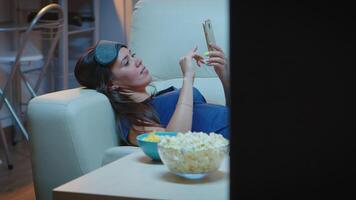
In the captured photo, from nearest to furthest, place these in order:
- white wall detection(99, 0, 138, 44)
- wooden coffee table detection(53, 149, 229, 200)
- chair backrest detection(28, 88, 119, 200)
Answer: wooden coffee table detection(53, 149, 229, 200) < chair backrest detection(28, 88, 119, 200) < white wall detection(99, 0, 138, 44)

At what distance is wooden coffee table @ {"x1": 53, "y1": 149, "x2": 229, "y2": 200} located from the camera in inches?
53.0

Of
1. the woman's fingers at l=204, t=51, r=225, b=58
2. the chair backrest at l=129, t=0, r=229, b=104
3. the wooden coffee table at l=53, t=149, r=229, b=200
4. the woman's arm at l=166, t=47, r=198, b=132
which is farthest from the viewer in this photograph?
the chair backrest at l=129, t=0, r=229, b=104

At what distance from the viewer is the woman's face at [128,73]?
2.15m

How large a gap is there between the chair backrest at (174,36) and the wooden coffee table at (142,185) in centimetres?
96

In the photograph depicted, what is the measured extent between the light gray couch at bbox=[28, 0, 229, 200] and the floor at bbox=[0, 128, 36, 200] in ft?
3.11

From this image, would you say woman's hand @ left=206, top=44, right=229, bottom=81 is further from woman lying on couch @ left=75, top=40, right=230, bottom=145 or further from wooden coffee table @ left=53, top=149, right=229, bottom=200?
wooden coffee table @ left=53, top=149, right=229, bottom=200

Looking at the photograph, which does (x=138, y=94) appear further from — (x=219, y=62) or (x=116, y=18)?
(x=116, y=18)

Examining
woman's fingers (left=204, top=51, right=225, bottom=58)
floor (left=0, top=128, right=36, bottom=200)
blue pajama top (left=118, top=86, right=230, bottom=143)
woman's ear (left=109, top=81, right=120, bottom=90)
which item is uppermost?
woman's fingers (left=204, top=51, right=225, bottom=58)

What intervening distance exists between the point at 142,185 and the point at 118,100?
0.76 metres

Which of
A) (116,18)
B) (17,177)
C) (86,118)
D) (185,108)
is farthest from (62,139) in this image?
(116,18)
